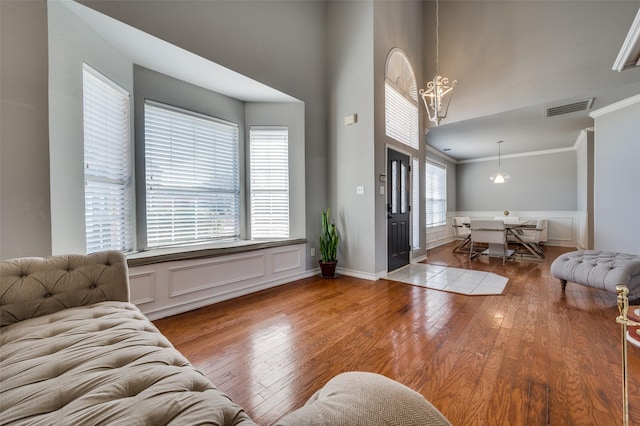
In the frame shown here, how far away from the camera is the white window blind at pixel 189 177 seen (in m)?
2.85

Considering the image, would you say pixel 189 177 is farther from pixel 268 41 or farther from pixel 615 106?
pixel 615 106

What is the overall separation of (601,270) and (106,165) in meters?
4.87

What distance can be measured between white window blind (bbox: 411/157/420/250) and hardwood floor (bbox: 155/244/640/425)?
1839 mm

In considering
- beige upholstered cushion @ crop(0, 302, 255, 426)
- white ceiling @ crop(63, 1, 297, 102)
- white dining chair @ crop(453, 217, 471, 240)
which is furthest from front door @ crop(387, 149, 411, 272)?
beige upholstered cushion @ crop(0, 302, 255, 426)

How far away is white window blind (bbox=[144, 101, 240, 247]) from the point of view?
2.85 meters

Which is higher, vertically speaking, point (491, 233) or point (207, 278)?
point (491, 233)

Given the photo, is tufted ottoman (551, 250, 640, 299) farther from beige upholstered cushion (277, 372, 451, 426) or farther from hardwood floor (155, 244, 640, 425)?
beige upholstered cushion (277, 372, 451, 426)

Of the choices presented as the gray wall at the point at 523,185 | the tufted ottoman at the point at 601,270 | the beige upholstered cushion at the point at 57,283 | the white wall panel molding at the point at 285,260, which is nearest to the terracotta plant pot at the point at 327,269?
the white wall panel molding at the point at 285,260

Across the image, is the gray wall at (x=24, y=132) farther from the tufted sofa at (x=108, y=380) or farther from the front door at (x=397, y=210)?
the front door at (x=397, y=210)

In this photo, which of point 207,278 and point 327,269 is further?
point 327,269

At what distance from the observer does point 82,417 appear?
0.64 m

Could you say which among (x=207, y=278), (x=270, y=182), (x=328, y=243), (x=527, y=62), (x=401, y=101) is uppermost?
(x=527, y=62)

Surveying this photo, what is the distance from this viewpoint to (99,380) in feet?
2.59

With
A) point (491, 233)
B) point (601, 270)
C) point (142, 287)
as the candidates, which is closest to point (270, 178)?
point (142, 287)
